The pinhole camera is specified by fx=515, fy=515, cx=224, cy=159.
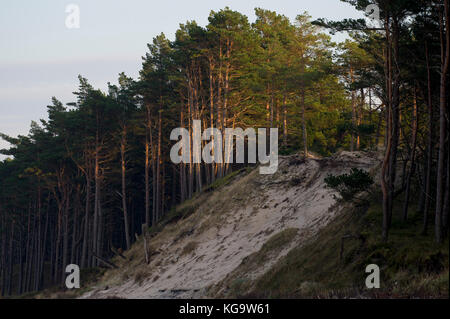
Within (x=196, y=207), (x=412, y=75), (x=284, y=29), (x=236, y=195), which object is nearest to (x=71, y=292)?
(x=196, y=207)

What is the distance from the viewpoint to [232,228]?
106 ft

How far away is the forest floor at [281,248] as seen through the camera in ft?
50.8

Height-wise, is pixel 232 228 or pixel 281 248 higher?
Answer: pixel 281 248

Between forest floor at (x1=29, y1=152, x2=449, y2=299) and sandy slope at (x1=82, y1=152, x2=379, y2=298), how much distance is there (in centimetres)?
9

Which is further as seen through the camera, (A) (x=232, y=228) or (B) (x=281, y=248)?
(A) (x=232, y=228)

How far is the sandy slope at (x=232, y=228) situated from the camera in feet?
87.6

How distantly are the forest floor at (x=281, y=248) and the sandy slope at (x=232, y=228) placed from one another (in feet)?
0.28

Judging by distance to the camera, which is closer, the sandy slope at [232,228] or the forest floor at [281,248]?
the forest floor at [281,248]

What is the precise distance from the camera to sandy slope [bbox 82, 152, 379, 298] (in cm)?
2669

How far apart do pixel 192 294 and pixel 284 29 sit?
3945 centimetres

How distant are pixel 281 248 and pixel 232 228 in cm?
783

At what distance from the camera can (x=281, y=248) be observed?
976 inches

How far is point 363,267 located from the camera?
16.6 m
